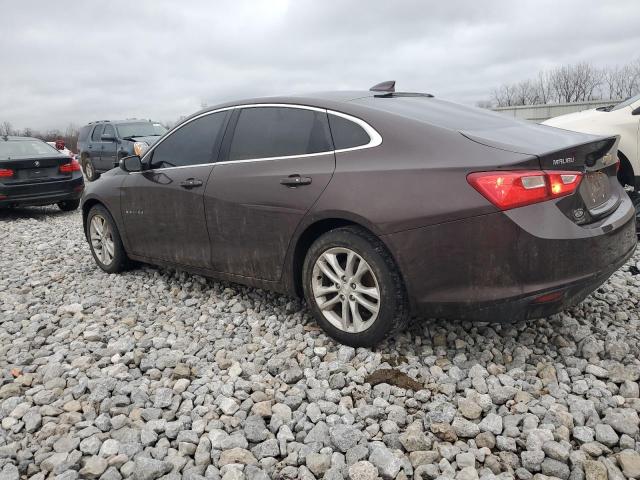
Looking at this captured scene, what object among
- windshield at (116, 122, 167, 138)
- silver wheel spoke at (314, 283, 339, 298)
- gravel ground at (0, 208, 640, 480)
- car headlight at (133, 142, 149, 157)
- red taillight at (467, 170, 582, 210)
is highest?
windshield at (116, 122, 167, 138)

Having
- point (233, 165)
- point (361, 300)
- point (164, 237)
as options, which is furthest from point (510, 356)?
point (164, 237)

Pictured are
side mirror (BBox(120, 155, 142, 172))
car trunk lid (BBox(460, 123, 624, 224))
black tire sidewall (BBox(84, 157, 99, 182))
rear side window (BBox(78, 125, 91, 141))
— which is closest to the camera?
car trunk lid (BBox(460, 123, 624, 224))

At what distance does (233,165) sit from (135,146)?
10096 mm

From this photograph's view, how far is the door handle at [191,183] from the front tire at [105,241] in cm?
134

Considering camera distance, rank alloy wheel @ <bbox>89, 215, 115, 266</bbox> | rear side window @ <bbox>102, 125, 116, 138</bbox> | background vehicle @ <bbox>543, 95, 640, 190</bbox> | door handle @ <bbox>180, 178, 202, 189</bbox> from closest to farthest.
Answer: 1. door handle @ <bbox>180, 178, 202, 189</bbox>
2. alloy wheel @ <bbox>89, 215, 115, 266</bbox>
3. background vehicle @ <bbox>543, 95, 640, 190</bbox>
4. rear side window @ <bbox>102, 125, 116, 138</bbox>

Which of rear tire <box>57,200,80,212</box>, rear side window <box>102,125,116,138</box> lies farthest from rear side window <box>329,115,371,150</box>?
rear side window <box>102,125,116,138</box>

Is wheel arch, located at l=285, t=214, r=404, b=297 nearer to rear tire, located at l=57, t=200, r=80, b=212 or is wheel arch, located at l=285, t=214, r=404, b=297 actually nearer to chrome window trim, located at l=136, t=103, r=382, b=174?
chrome window trim, located at l=136, t=103, r=382, b=174

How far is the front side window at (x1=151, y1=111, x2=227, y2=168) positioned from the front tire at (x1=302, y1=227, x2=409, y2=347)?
51.9 inches

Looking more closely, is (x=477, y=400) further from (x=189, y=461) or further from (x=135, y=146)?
(x=135, y=146)

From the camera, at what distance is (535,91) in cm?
4138

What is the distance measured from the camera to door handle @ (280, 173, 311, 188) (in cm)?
329

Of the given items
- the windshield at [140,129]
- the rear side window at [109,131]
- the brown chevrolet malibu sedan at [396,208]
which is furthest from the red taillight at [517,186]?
the rear side window at [109,131]

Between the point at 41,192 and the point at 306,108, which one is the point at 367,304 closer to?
the point at 306,108

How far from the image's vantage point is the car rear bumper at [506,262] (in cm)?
262
